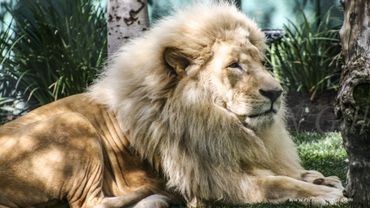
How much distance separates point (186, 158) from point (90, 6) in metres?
4.82

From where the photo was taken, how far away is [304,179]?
470 centimetres

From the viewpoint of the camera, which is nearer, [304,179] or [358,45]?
[358,45]

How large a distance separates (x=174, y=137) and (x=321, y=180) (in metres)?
0.96

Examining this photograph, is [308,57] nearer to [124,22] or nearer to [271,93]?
[124,22]

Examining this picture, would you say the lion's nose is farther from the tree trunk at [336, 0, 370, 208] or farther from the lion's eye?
the tree trunk at [336, 0, 370, 208]

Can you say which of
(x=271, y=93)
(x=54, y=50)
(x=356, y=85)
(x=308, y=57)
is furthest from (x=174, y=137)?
(x=308, y=57)

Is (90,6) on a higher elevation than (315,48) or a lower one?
higher

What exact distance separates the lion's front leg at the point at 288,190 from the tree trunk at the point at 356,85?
1.16 metres

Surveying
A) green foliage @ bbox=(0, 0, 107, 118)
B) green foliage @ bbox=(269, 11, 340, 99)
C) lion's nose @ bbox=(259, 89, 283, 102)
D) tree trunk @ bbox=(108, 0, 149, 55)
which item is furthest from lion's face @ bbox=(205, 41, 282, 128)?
green foliage @ bbox=(269, 11, 340, 99)

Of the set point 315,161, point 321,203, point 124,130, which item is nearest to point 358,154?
point 321,203

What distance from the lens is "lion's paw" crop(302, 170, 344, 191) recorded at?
454cm

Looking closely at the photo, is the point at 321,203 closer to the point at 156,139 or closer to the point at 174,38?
the point at 156,139

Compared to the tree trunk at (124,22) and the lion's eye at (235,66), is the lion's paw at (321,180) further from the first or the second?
the tree trunk at (124,22)

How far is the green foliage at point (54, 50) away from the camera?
820 centimetres
